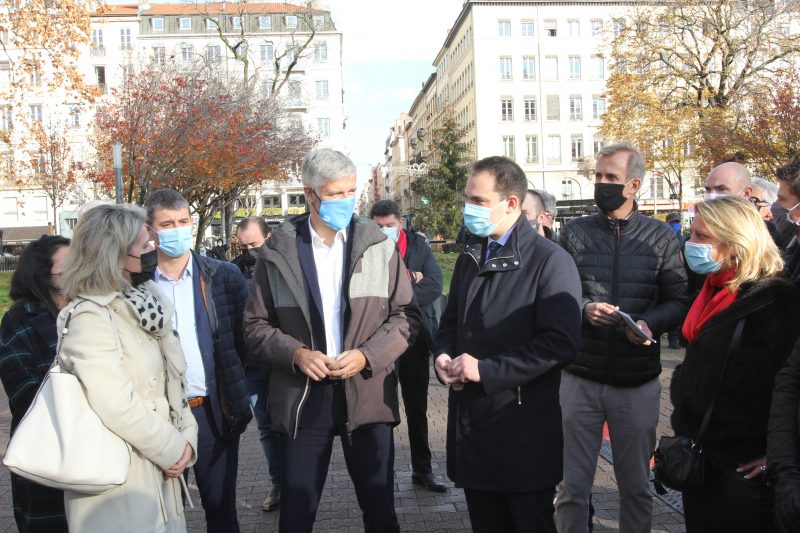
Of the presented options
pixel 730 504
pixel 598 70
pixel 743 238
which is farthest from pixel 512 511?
pixel 598 70

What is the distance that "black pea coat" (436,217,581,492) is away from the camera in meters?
3.04

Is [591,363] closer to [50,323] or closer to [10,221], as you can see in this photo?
[50,323]

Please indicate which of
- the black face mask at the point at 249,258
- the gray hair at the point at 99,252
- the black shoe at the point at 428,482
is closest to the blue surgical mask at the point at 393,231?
the black face mask at the point at 249,258

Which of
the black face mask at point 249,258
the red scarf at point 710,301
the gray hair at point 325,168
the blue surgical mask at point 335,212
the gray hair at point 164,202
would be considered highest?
the gray hair at point 325,168

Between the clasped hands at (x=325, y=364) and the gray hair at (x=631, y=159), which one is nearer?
the clasped hands at (x=325, y=364)

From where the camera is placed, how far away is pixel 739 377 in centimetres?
279

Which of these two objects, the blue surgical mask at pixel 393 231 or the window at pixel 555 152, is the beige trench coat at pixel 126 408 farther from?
the window at pixel 555 152

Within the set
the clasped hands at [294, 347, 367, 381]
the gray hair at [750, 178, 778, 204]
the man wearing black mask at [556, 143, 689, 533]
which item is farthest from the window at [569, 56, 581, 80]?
the clasped hands at [294, 347, 367, 381]

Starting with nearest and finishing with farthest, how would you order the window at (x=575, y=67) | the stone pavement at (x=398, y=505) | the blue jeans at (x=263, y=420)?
1. the stone pavement at (x=398, y=505)
2. the blue jeans at (x=263, y=420)
3. the window at (x=575, y=67)

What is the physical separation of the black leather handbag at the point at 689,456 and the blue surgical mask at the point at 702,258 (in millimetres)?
409

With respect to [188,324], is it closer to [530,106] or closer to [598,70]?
[530,106]

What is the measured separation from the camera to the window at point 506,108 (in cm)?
6638

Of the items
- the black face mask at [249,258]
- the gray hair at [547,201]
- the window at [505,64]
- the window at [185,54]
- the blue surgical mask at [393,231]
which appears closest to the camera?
the gray hair at [547,201]

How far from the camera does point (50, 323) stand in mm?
3471
